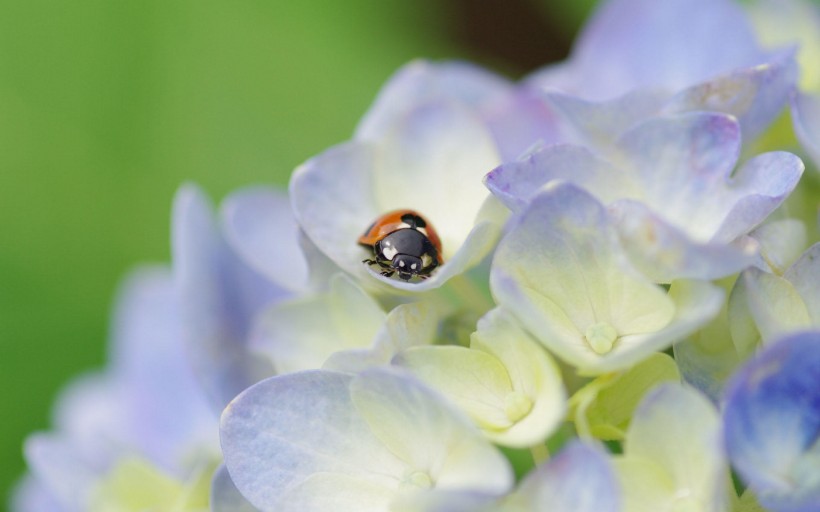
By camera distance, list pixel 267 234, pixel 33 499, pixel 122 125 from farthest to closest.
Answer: pixel 122 125
pixel 33 499
pixel 267 234

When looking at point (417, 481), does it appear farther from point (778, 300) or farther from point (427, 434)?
point (778, 300)

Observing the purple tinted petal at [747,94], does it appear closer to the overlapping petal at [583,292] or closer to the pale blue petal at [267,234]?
the overlapping petal at [583,292]

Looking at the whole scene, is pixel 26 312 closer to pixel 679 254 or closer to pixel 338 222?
pixel 338 222

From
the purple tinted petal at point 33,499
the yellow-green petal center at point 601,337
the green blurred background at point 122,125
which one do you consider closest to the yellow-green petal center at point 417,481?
the yellow-green petal center at point 601,337

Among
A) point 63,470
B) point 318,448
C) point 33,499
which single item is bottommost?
point 33,499

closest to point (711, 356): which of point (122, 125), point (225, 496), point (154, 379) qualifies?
point (225, 496)

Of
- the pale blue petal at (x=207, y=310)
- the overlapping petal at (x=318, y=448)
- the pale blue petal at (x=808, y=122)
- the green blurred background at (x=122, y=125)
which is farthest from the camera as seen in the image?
the green blurred background at (x=122, y=125)

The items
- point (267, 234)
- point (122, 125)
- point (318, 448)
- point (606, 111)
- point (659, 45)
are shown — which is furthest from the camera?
point (122, 125)
